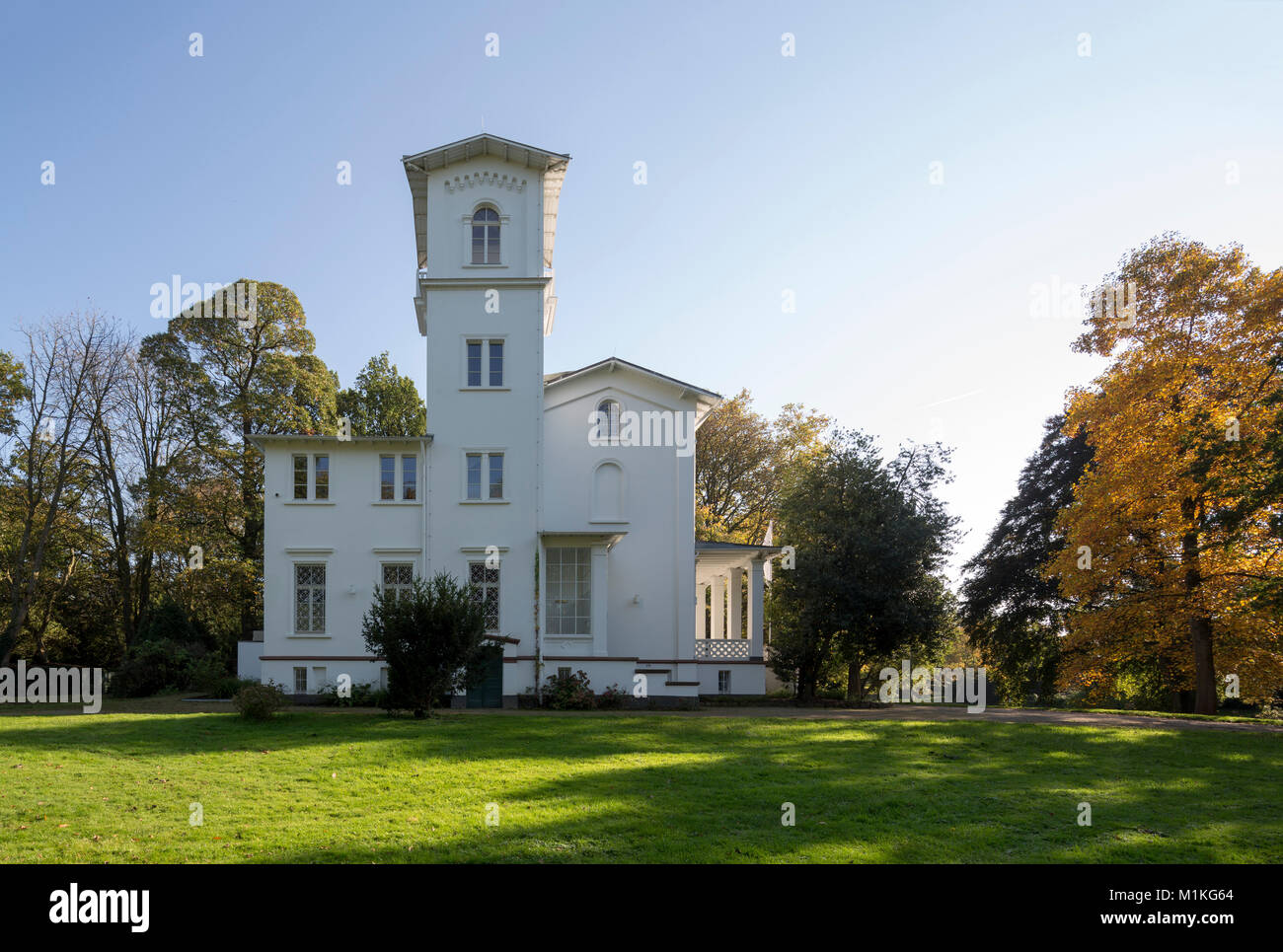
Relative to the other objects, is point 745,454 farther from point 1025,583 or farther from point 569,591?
point 569,591

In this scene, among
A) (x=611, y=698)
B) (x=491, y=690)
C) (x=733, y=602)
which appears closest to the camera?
(x=611, y=698)

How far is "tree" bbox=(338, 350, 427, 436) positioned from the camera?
141 feet

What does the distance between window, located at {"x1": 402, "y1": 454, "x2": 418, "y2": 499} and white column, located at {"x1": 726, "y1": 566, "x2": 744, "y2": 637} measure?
1145 centimetres

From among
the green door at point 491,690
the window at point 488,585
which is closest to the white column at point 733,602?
the window at point 488,585

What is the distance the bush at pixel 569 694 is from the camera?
74.7ft

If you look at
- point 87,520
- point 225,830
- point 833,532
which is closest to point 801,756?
point 225,830

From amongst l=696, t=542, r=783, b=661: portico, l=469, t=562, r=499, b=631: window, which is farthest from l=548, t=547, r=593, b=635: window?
l=696, t=542, r=783, b=661: portico

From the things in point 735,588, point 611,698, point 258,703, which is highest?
point 735,588

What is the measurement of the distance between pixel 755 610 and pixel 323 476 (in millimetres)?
13936

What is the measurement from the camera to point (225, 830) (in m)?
8.73

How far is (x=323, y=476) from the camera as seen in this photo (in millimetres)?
25016

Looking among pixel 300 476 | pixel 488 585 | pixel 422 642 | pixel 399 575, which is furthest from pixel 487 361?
pixel 422 642

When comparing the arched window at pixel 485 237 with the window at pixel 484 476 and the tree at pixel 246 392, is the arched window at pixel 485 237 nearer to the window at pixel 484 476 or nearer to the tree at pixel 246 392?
the window at pixel 484 476
